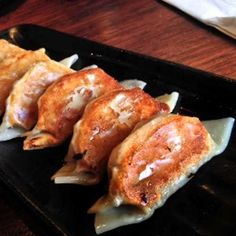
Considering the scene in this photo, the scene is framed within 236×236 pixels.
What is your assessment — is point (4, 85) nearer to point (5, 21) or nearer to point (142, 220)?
point (142, 220)

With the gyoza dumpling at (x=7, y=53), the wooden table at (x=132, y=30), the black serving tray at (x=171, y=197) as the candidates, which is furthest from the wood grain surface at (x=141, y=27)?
the gyoza dumpling at (x=7, y=53)

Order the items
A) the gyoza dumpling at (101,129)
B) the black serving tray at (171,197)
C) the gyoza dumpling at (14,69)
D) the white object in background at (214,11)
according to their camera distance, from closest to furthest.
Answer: the black serving tray at (171,197)
the gyoza dumpling at (101,129)
the gyoza dumpling at (14,69)
the white object in background at (214,11)

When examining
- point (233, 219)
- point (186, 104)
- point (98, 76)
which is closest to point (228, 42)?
point (186, 104)

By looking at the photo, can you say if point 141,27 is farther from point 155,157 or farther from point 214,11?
point 155,157

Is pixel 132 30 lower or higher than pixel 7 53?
lower

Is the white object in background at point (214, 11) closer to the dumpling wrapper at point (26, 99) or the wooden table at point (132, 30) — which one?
the wooden table at point (132, 30)

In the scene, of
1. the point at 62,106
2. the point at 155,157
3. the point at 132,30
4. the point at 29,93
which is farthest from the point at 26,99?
the point at 132,30
